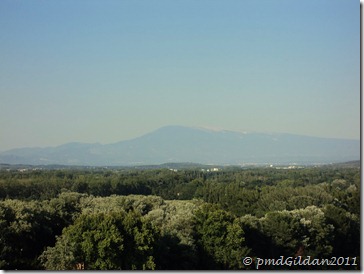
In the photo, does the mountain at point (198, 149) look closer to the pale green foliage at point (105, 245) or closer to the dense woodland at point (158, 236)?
the dense woodland at point (158, 236)

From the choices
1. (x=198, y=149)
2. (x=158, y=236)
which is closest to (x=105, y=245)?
(x=158, y=236)

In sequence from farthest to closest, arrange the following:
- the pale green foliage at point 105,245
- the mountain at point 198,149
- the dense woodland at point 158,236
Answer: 1. the mountain at point 198,149
2. the dense woodland at point 158,236
3. the pale green foliage at point 105,245

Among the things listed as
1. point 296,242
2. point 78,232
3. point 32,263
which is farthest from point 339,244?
point 32,263

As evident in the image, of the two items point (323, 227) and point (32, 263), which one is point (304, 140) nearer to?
point (323, 227)

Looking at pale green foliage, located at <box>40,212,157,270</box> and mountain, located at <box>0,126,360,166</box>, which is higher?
mountain, located at <box>0,126,360,166</box>

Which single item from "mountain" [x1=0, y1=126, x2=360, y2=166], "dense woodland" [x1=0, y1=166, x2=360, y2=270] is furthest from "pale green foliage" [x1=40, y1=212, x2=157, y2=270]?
"mountain" [x1=0, y1=126, x2=360, y2=166]

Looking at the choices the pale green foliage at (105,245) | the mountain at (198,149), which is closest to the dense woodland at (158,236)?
the pale green foliage at (105,245)

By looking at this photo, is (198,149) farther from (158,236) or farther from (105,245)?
(105,245)

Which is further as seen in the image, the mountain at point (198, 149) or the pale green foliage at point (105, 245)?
the mountain at point (198, 149)

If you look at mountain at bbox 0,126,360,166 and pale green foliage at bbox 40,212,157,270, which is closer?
pale green foliage at bbox 40,212,157,270

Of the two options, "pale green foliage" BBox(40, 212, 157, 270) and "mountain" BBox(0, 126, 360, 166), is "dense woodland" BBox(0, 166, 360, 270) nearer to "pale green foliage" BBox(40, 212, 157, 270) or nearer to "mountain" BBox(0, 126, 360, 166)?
"pale green foliage" BBox(40, 212, 157, 270)

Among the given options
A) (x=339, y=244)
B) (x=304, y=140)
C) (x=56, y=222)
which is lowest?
(x=339, y=244)

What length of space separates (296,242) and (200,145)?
3818 inches

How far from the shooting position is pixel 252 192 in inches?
1352
